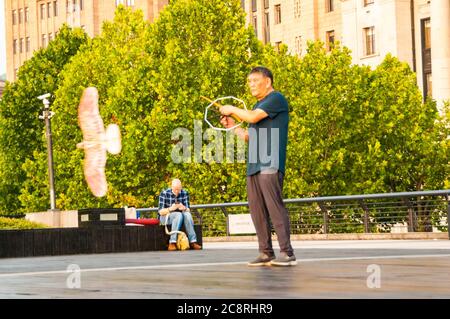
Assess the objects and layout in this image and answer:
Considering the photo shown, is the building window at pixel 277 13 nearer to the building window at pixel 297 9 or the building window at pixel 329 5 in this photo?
the building window at pixel 297 9

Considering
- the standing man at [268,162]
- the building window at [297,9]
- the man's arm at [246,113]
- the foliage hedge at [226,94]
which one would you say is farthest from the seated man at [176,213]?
the building window at [297,9]

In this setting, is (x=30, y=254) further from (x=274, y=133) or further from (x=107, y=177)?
(x=107, y=177)

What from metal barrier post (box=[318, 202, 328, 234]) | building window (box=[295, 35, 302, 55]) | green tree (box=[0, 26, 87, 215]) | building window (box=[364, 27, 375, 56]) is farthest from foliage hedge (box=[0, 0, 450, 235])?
building window (box=[295, 35, 302, 55])

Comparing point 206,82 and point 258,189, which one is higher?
point 206,82

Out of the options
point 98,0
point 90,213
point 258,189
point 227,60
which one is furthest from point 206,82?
point 98,0

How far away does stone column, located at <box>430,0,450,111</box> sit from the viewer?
61438mm

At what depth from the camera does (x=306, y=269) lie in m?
9.02

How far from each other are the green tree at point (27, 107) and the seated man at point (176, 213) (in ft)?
128

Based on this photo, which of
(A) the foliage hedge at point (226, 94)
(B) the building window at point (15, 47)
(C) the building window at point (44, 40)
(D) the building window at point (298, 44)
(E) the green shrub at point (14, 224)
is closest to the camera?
(E) the green shrub at point (14, 224)

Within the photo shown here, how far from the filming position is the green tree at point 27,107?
195ft

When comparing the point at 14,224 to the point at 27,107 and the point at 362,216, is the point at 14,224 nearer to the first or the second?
the point at 362,216

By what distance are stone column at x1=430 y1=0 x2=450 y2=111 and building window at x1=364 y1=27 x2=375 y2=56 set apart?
5316mm

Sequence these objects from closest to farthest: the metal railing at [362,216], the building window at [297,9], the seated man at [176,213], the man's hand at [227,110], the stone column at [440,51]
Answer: the man's hand at [227,110]
the seated man at [176,213]
the metal railing at [362,216]
the stone column at [440,51]
the building window at [297,9]

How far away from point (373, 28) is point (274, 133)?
5858cm
